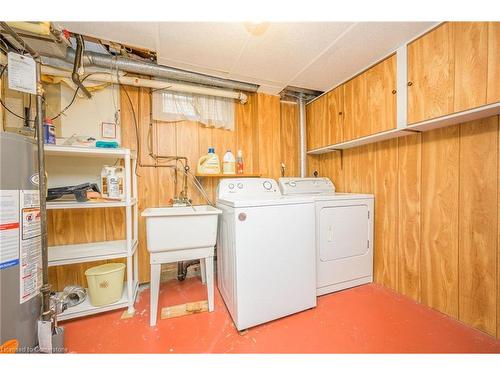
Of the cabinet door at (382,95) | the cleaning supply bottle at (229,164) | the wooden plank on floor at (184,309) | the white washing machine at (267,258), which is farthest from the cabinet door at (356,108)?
the wooden plank on floor at (184,309)

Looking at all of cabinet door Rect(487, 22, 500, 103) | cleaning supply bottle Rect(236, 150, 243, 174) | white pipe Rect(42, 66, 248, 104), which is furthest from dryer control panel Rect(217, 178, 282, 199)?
cabinet door Rect(487, 22, 500, 103)

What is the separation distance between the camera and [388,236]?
1.86m

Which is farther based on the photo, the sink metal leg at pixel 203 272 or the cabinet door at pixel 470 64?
the sink metal leg at pixel 203 272

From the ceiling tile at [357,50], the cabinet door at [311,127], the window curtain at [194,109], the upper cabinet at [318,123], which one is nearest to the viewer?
the ceiling tile at [357,50]

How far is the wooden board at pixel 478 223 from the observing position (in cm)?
125

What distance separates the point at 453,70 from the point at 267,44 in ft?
3.96

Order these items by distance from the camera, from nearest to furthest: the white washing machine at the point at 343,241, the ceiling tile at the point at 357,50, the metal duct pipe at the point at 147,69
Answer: the ceiling tile at the point at 357,50, the metal duct pipe at the point at 147,69, the white washing machine at the point at 343,241

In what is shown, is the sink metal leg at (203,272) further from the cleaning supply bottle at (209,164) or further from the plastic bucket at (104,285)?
the cleaning supply bottle at (209,164)

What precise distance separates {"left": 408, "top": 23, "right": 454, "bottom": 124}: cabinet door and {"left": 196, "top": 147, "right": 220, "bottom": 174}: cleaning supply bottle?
5.36 ft

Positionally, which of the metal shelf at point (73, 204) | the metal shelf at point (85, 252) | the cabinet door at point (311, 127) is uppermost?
the cabinet door at point (311, 127)

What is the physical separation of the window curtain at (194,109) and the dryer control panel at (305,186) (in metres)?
0.88

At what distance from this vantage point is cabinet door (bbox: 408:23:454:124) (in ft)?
4.02
